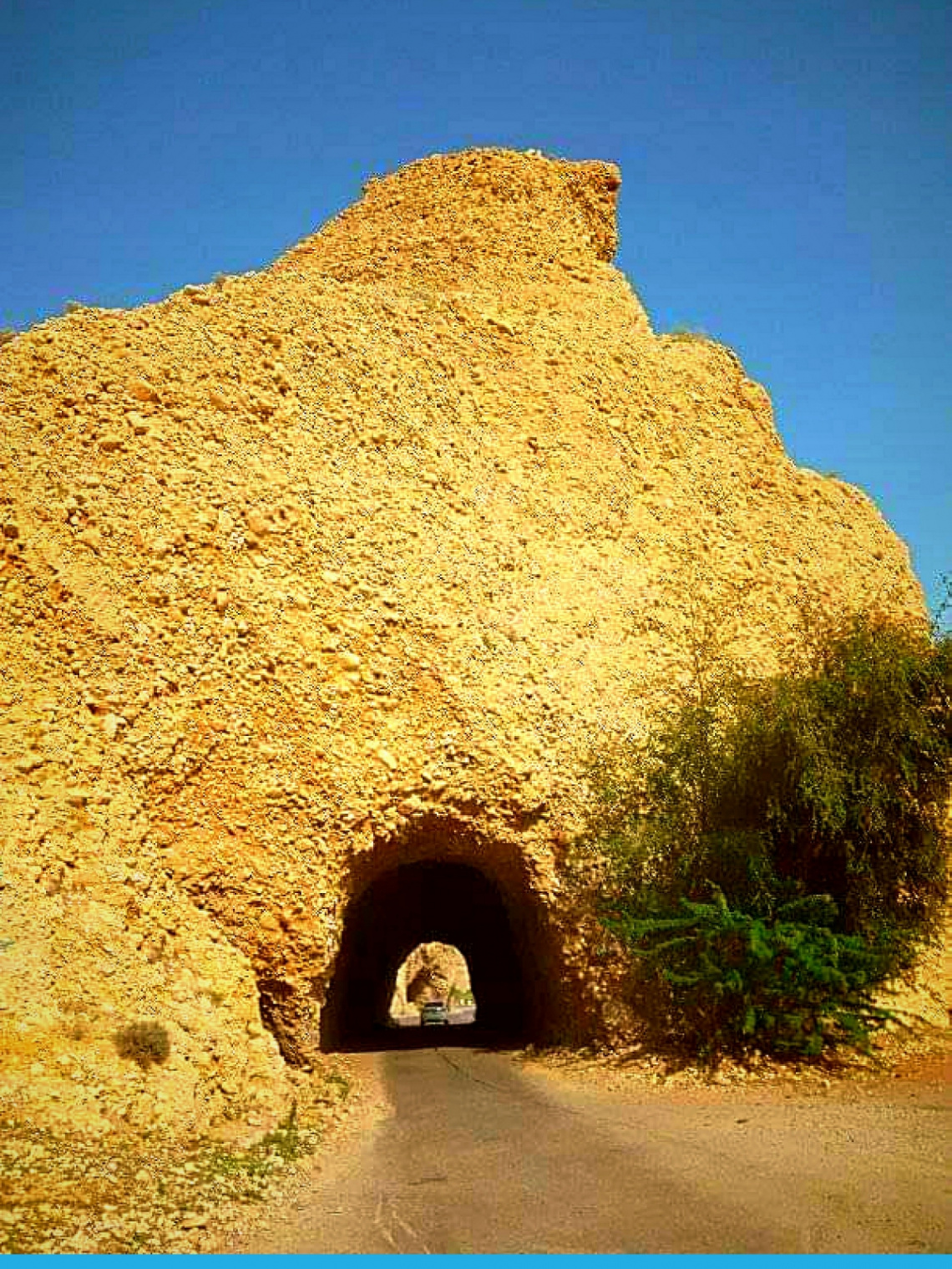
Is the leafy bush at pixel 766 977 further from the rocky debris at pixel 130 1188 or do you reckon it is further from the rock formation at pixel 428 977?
the rock formation at pixel 428 977

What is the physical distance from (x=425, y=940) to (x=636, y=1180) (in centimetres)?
1971

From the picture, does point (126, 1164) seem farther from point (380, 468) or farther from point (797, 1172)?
point (380, 468)

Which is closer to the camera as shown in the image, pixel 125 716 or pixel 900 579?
pixel 125 716

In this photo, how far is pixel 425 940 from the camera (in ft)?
87.1

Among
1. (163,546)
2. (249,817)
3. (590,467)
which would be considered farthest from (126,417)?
(590,467)

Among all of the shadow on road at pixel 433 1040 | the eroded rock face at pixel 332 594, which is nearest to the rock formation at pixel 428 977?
the shadow on road at pixel 433 1040

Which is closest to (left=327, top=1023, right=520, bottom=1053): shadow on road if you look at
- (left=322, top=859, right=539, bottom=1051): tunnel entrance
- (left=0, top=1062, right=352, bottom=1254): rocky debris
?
(left=322, top=859, right=539, bottom=1051): tunnel entrance

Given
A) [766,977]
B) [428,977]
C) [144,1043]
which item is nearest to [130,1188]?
[144,1043]

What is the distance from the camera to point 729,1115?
9.61m

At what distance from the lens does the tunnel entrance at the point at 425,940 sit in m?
20.0

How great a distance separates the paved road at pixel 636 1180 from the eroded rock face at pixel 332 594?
6.78 ft

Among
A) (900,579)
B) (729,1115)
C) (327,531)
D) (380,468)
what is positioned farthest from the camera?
(900,579)

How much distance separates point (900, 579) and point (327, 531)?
9.77 metres

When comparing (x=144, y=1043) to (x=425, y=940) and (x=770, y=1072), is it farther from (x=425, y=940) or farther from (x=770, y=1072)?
(x=425, y=940)
